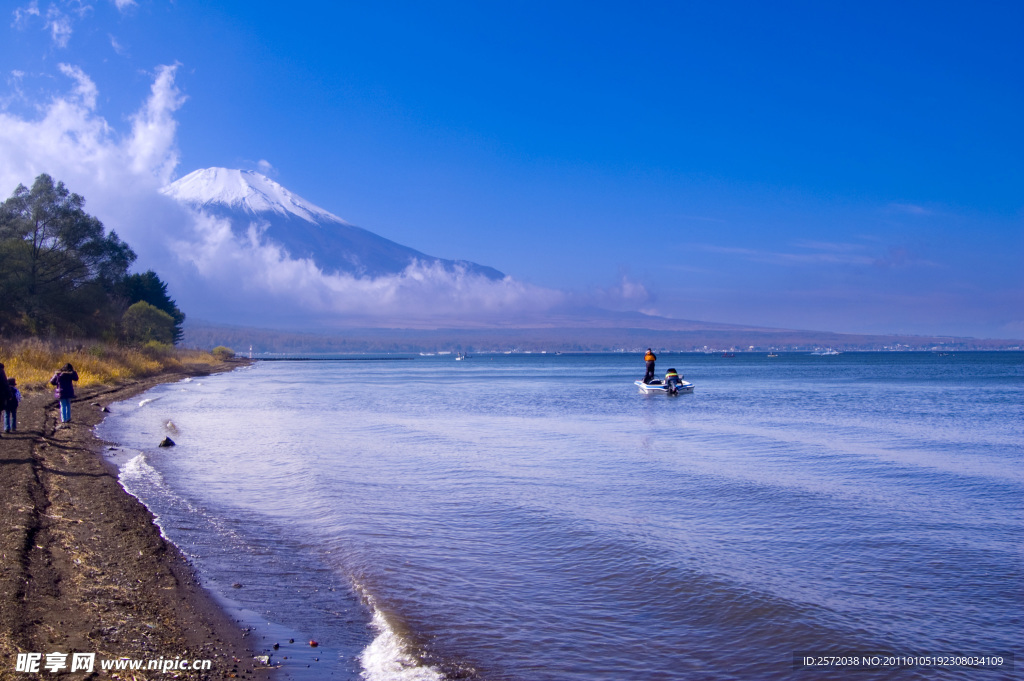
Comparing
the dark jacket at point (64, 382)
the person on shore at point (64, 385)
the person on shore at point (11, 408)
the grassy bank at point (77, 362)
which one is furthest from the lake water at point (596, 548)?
the grassy bank at point (77, 362)

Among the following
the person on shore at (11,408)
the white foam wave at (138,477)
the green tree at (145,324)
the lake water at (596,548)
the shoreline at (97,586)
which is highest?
the green tree at (145,324)

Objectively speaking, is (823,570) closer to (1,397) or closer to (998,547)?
(998,547)

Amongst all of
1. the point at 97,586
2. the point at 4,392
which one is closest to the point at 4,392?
the point at 4,392

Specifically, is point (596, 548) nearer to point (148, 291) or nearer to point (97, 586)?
point (97, 586)

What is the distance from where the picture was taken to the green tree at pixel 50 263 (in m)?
50.8

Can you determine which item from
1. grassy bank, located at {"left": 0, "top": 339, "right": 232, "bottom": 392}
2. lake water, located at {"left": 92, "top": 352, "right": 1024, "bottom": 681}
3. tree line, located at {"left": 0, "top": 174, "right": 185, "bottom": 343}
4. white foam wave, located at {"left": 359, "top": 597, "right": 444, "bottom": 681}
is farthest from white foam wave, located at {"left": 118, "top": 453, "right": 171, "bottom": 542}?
tree line, located at {"left": 0, "top": 174, "right": 185, "bottom": 343}

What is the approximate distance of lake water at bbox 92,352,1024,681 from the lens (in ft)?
22.4

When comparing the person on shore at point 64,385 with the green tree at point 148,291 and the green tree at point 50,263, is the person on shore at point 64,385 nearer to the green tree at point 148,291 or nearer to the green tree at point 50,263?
the green tree at point 50,263

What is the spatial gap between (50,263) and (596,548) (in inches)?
2243

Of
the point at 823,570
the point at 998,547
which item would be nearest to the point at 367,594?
the point at 823,570

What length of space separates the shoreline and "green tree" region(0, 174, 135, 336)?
45.2 metres

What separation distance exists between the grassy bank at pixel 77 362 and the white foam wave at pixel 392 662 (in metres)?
29.4

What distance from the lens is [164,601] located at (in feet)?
24.1

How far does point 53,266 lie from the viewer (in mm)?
54688
